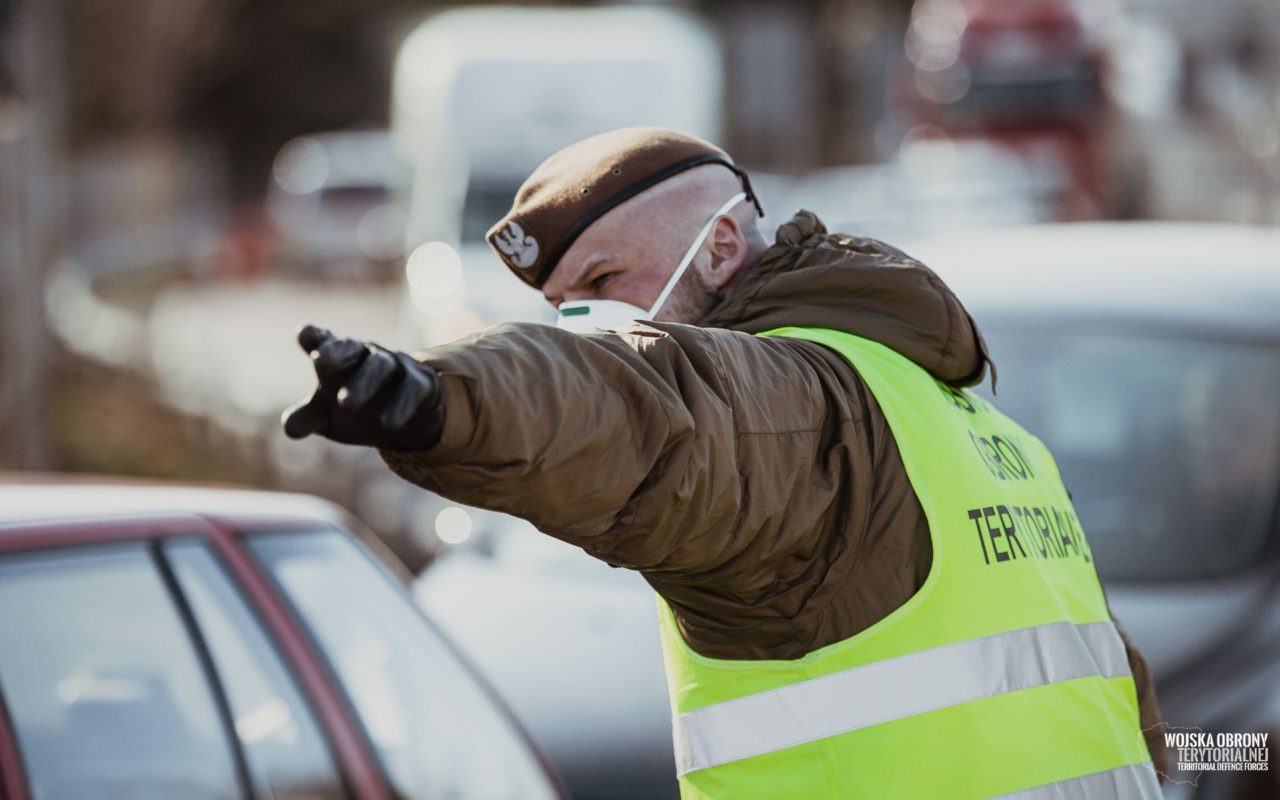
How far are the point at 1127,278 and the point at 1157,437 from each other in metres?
0.56

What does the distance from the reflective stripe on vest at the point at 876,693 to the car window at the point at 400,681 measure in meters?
1.13

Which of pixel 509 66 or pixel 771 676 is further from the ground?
pixel 771 676

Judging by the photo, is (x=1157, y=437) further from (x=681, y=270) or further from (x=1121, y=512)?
(x=681, y=270)

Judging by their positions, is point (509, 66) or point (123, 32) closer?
point (509, 66)

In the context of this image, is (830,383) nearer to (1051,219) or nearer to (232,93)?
(1051,219)

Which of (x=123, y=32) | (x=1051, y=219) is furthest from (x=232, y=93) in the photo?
(x=1051, y=219)

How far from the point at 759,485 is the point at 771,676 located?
1.15 feet

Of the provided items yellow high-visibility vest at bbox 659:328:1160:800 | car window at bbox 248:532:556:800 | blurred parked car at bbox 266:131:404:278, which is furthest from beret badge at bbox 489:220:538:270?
blurred parked car at bbox 266:131:404:278

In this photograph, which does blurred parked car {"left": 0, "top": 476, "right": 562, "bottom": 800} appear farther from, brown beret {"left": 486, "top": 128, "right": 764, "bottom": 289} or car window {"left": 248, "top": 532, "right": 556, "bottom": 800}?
brown beret {"left": 486, "top": 128, "right": 764, "bottom": 289}

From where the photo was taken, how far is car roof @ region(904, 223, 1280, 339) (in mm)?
4828

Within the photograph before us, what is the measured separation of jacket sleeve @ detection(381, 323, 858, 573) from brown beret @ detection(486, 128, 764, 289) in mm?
370

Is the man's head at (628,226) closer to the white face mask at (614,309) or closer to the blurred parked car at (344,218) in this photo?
the white face mask at (614,309)

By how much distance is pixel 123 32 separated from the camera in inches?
1303

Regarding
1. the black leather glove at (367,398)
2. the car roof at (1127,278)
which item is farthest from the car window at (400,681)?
the car roof at (1127,278)
